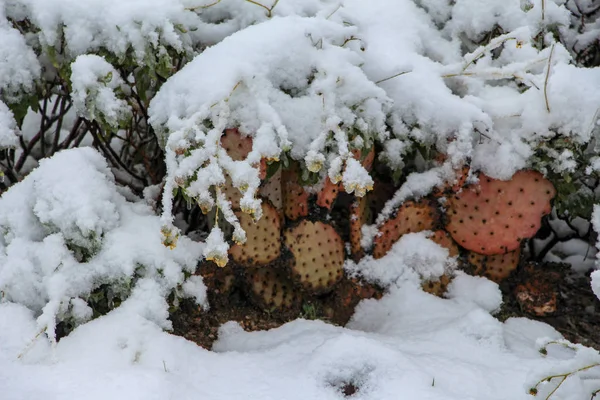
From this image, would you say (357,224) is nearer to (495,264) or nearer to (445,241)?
(445,241)

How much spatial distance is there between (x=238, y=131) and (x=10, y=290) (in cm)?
76

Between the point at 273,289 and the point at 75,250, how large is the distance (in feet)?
2.17

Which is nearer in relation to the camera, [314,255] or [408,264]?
[314,255]

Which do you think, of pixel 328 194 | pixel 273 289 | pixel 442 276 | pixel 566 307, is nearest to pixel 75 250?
pixel 273 289

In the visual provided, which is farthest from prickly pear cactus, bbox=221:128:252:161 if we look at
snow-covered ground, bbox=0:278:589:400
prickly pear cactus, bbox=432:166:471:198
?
prickly pear cactus, bbox=432:166:471:198

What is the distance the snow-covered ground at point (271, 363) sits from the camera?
4.32ft

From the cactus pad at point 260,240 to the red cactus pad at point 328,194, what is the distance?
0.16 m

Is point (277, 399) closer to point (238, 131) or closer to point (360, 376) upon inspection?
point (360, 376)

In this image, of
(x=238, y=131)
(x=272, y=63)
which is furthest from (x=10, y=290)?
(x=272, y=63)

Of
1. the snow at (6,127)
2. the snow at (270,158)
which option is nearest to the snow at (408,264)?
the snow at (270,158)

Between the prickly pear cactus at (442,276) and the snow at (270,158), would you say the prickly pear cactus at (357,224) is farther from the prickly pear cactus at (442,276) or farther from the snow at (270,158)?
the prickly pear cactus at (442,276)

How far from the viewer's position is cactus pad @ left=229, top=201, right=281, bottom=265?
5.83 ft

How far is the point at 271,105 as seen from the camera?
1.63 metres

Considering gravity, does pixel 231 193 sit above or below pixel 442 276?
above
